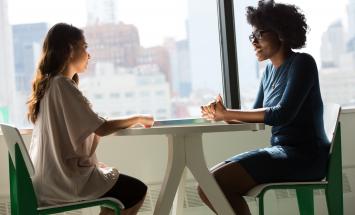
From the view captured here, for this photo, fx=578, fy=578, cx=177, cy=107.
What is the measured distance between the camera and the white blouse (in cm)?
223

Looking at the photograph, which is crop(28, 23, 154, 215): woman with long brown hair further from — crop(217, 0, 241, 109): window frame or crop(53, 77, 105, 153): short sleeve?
crop(217, 0, 241, 109): window frame

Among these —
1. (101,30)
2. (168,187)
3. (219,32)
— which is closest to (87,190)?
(168,187)

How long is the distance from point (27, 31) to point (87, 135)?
1.43 meters

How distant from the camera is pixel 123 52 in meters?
3.50

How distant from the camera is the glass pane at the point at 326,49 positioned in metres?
3.61

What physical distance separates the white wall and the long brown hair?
96 centimetres

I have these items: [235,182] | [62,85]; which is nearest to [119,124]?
[62,85]

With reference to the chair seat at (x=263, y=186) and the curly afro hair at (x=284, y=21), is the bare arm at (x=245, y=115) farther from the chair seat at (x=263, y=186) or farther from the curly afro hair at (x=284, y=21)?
the curly afro hair at (x=284, y=21)

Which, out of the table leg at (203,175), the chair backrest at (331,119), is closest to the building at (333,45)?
the chair backrest at (331,119)

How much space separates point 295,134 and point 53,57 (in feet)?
3.54

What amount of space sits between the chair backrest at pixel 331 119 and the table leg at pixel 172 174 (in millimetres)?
641

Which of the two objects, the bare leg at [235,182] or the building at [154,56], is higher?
the building at [154,56]

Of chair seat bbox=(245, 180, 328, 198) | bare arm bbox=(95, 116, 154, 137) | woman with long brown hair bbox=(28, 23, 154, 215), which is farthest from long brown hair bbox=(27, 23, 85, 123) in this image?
chair seat bbox=(245, 180, 328, 198)

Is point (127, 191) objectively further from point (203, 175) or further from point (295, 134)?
point (295, 134)
